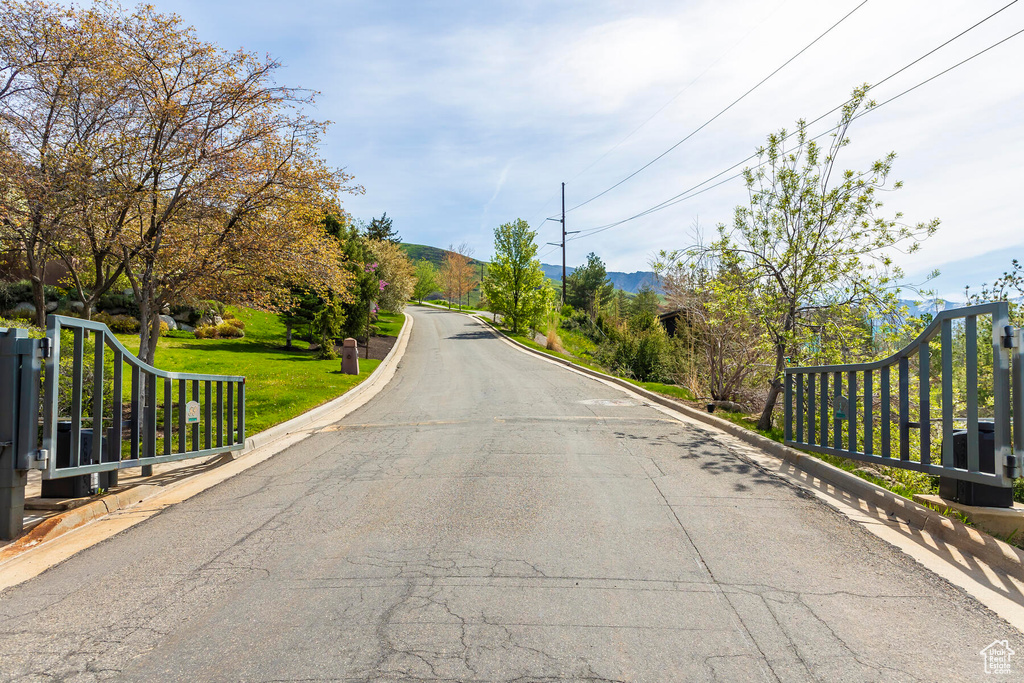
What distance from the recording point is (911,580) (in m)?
4.20

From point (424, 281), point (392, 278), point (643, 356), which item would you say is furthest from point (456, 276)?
point (643, 356)

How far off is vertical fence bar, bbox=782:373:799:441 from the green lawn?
8.52 metres

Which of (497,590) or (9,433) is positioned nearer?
(497,590)

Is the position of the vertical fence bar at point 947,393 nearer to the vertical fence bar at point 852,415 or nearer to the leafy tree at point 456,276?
the vertical fence bar at point 852,415

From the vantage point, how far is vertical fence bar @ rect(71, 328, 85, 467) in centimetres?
521

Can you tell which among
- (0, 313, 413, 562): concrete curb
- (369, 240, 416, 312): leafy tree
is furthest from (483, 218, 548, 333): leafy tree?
(0, 313, 413, 562): concrete curb

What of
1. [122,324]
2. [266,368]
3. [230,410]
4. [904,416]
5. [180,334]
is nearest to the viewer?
[904,416]

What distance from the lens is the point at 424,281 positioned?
88312 millimetres

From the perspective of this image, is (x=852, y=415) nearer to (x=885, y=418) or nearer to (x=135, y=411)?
(x=885, y=418)

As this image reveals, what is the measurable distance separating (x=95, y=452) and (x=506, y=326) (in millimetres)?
41110

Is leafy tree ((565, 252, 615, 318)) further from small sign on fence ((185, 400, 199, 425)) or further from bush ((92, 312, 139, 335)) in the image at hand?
small sign on fence ((185, 400, 199, 425))

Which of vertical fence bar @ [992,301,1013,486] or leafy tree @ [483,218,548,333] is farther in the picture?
leafy tree @ [483,218,548,333]

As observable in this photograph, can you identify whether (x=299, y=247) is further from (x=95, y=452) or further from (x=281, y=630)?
(x=281, y=630)

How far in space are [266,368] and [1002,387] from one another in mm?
20108
